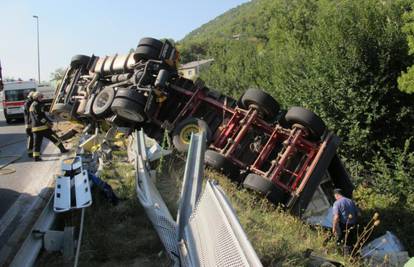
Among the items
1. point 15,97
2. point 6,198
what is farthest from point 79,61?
point 15,97

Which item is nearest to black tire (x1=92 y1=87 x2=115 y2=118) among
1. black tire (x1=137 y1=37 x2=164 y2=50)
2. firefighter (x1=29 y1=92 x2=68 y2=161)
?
black tire (x1=137 y1=37 x2=164 y2=50)

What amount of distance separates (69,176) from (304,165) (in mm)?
3732

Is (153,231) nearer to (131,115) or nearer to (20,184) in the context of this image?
(20,184)

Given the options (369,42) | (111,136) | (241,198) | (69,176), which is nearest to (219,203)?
(69,176)

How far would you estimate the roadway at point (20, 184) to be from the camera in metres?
5.64

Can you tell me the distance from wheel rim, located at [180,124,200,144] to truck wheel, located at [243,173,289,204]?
172 centimetres

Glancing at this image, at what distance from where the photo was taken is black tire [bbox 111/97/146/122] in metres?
8.48

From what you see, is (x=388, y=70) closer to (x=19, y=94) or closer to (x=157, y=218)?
(x=157, y=218)

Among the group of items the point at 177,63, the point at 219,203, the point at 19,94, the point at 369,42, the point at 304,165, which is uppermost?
the point at 369,42

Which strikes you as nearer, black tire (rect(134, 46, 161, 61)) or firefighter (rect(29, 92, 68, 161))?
black tire (rect(134, 46, 161, 61))

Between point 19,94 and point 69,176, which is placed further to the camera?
point 19,94

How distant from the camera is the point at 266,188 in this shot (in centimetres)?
681

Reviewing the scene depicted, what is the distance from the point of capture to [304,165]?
24.2 feet

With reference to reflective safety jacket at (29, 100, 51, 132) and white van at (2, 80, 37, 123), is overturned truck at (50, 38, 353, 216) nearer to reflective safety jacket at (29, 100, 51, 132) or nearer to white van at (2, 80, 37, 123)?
reflective safety jacket at (29, 100, 51, 132)
